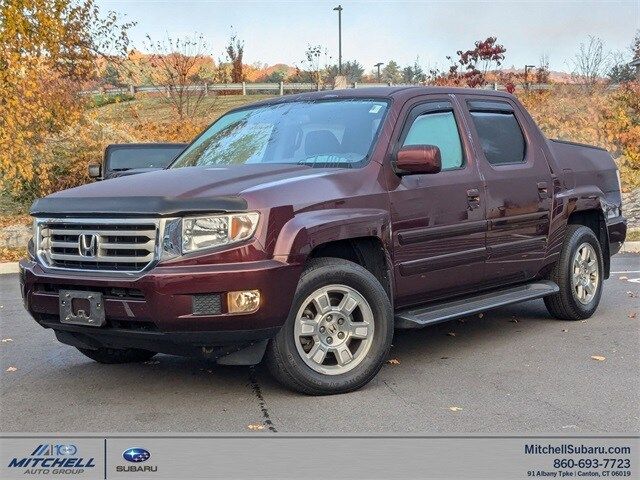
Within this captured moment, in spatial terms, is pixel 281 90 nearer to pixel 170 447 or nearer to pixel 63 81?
pixel 63 81

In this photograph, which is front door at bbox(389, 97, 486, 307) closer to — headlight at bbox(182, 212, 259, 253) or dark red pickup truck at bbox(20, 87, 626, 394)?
dark red pickup truck at bbox(20, 87, 626, 394)

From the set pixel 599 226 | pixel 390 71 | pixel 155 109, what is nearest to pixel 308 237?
pixel 599 226

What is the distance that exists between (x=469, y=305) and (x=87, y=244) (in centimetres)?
267

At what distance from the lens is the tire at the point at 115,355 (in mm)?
6176

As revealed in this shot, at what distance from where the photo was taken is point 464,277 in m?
6.27

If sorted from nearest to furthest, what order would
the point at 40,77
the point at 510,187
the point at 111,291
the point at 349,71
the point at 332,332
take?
1. the point at 111,291
2. the point at 332,332
3. the point at 510,187
4. the point at 40,77
5. the point at 349,71

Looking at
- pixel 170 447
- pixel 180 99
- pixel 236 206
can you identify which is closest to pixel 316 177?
pixel 236 206

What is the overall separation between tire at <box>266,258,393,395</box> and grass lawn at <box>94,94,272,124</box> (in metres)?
19.9

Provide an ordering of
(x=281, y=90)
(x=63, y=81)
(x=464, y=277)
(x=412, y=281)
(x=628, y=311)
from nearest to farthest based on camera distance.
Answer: (x=412, y=281), (x=464, y=277), (x=628, y=311), (x=63, y=81), (x=281, y=90)

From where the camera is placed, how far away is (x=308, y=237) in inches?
199

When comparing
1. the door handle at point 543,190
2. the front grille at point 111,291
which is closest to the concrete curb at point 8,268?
the front grille at point 111,291

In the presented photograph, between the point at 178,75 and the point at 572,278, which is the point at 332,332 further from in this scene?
the point at 178,75

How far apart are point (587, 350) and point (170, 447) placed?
3644 millimetres

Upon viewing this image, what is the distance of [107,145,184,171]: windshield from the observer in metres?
13.9
